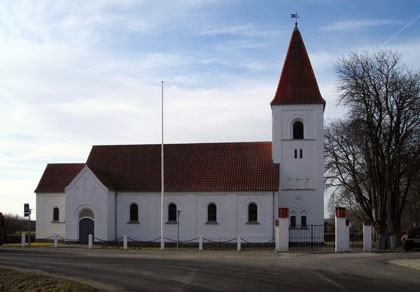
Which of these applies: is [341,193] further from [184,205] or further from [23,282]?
[23,282]

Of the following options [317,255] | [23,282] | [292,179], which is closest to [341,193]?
[292,179]

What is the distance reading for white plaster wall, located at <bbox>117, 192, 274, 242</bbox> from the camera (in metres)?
41.3

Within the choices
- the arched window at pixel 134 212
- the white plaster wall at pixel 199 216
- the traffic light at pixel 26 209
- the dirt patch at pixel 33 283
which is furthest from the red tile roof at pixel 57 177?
the dirt patch at pixel 33 283

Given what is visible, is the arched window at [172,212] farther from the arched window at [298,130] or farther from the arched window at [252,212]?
the arched window at [298,130]

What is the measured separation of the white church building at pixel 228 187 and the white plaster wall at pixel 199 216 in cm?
8

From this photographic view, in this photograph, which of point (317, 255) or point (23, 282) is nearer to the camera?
point (23, 282)

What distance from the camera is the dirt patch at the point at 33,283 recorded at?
16.8 meters

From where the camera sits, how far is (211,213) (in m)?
42.9

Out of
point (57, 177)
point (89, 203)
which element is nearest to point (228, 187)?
point (89, 203)

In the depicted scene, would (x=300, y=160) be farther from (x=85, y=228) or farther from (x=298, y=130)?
(x=85, y=228)

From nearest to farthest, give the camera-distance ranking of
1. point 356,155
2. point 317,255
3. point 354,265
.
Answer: point 354,265 < point 317,255 < point 356,155

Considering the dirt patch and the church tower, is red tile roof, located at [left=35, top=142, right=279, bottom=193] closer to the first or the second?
the church tower

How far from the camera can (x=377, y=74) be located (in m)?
36.8

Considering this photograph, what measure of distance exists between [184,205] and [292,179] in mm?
9498
